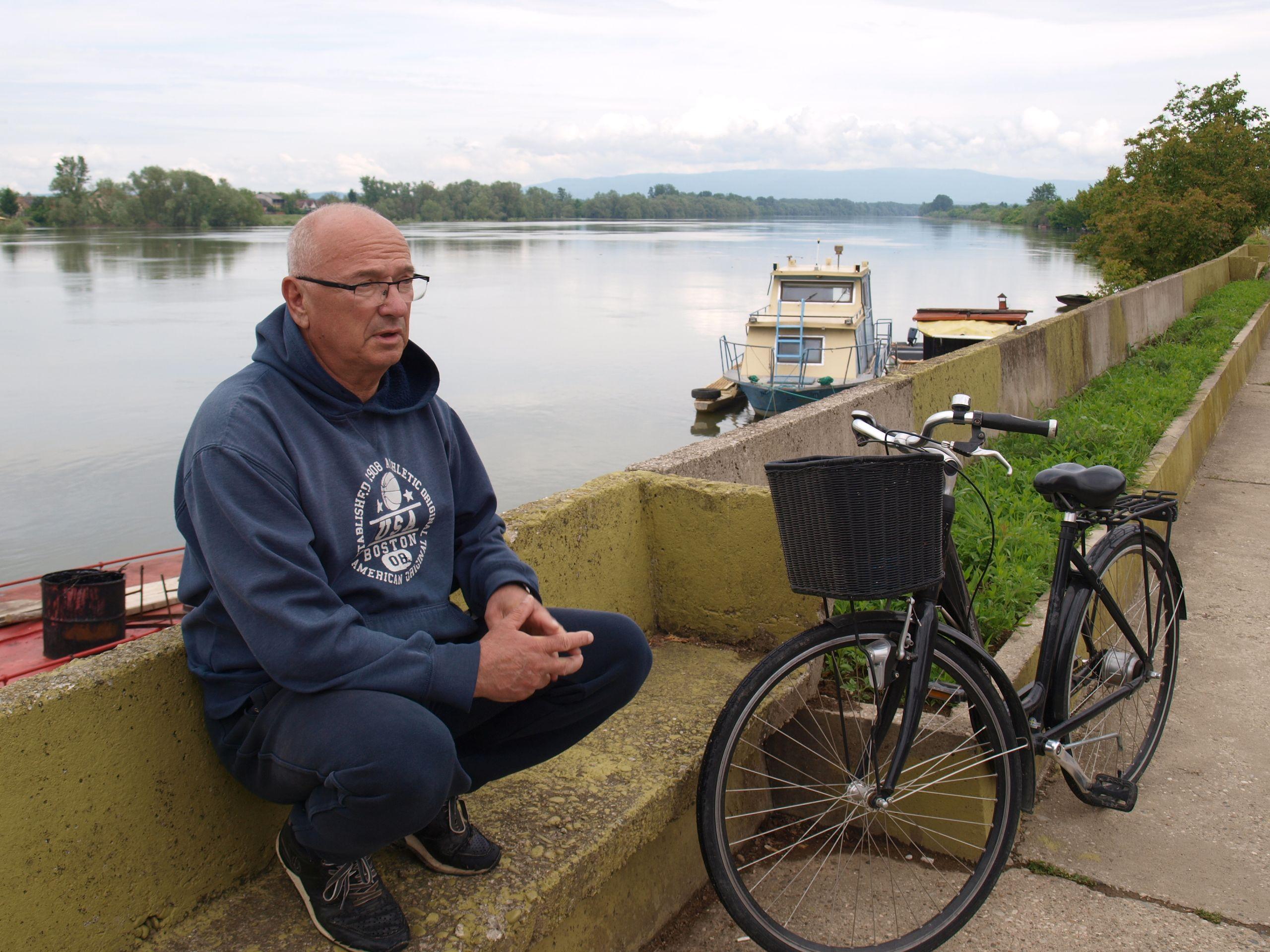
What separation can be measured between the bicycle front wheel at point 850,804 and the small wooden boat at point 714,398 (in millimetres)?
27187

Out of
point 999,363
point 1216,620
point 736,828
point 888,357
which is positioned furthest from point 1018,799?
point 888,357

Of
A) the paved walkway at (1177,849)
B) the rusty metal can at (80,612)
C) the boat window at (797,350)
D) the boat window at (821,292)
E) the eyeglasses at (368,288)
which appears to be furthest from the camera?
the boat window at (821,292)

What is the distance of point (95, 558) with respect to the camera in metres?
18.4

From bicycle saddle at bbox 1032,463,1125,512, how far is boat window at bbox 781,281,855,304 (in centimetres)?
2366

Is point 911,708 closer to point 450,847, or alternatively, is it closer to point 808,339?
point 450,847

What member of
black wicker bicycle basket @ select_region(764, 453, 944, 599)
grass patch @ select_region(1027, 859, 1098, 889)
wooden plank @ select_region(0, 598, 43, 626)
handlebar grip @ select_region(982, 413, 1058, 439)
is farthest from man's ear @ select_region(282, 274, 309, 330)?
wooden plank @ select_region(0, 598, 43, 626)

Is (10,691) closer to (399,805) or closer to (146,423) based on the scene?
(399,805)

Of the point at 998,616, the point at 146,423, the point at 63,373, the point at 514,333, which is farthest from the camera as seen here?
the point at 514,333

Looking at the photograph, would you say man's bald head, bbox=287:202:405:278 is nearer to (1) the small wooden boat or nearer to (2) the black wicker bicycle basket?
(2) the black wicker bicycle basket

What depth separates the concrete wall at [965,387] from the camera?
14.1ft

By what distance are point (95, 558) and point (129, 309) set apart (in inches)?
1262

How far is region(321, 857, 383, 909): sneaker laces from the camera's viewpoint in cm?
200

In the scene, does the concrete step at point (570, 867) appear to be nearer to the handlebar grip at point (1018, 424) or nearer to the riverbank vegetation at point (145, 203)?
the handlebar grip at point (1018, 424)

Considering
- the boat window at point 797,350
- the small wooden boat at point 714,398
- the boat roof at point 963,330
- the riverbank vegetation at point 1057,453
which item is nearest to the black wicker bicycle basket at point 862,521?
the riverbank vegetation at point 1057,453
